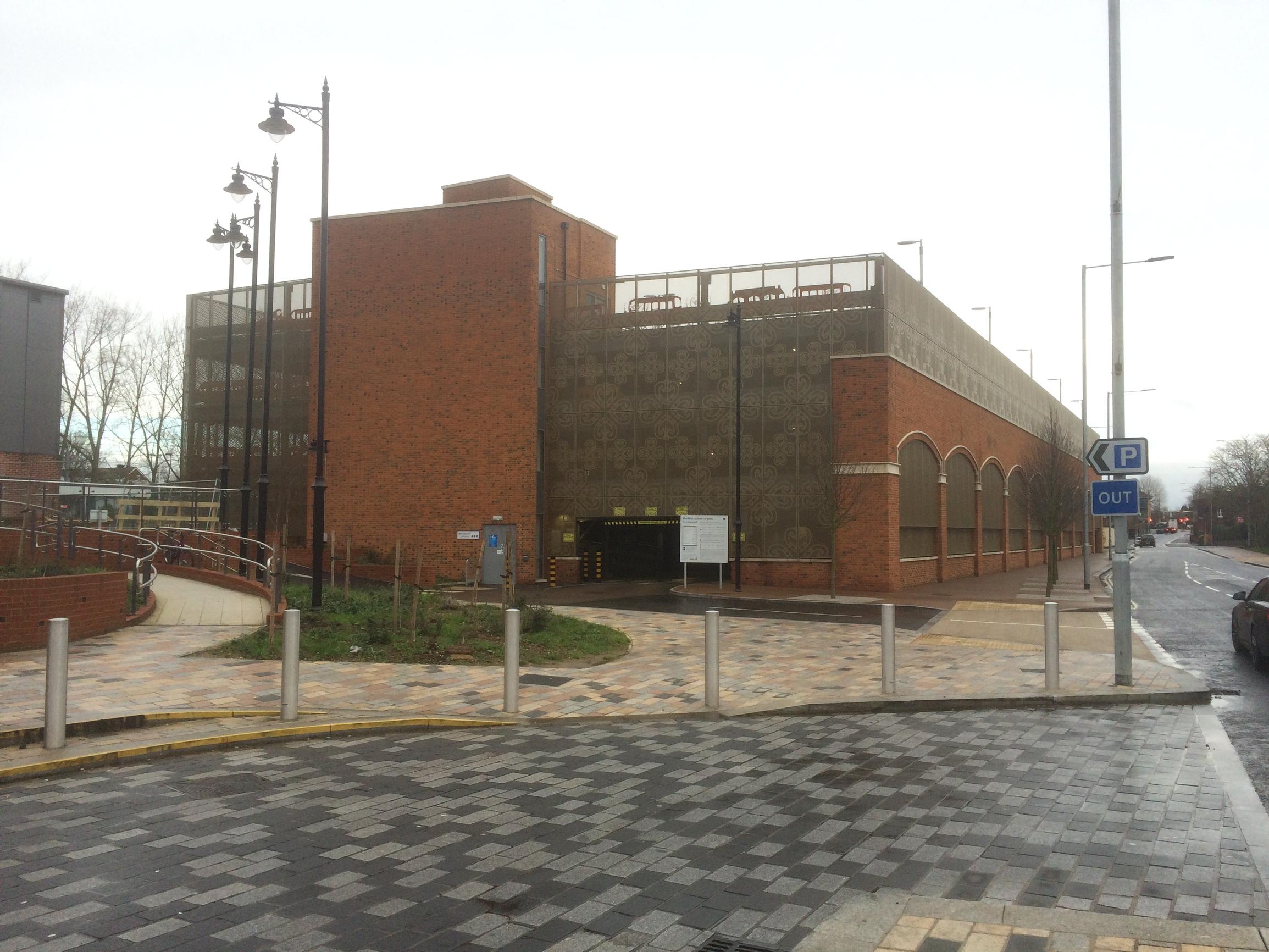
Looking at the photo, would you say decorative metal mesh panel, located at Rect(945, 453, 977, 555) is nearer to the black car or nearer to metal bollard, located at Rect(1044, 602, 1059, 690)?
the black car

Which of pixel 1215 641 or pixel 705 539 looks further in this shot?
pixel 705 539

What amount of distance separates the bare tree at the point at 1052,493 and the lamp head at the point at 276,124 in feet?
73.3

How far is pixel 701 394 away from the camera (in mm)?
35094

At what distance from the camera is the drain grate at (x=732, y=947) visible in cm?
420

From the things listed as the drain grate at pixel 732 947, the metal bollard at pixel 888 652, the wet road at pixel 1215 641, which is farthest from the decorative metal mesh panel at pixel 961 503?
the drain grate at pixel 732 947

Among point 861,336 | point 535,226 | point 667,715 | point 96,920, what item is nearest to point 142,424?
point 535,226

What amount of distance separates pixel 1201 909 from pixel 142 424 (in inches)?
2126

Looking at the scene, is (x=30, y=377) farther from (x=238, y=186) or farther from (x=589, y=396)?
(x=589, y=396)

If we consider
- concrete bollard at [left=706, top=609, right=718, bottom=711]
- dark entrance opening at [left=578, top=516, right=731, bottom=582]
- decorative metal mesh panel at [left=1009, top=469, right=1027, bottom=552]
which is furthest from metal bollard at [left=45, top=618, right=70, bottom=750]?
decorative metal mesh panel at [left=1009, top=469, right=1027, bottom=552]

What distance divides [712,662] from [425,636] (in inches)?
221

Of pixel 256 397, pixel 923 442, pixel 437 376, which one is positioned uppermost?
pixel 437 376

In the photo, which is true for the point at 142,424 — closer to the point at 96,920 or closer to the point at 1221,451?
the point at 96,920

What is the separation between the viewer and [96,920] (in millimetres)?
4504

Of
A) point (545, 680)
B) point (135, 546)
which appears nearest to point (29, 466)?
point (135, 546)
